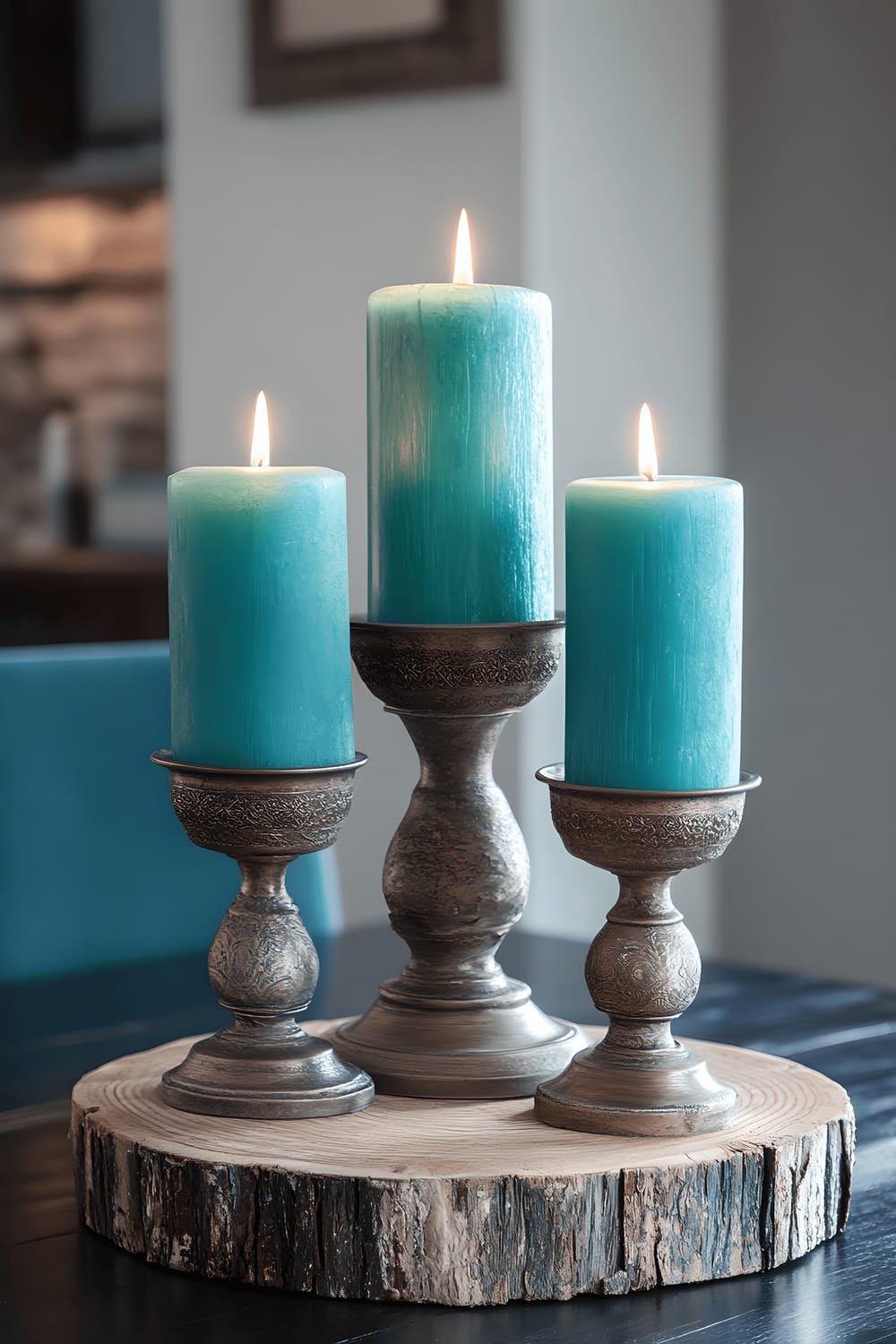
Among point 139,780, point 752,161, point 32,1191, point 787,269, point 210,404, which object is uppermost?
point 752,161

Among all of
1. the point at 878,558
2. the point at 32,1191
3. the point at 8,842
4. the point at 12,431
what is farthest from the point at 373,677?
the point at 12,431

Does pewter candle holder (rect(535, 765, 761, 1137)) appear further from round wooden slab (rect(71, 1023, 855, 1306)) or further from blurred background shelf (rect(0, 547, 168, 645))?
blurred background shelf (rect(0, 547, 168, 645))

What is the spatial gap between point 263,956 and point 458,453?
24 cm

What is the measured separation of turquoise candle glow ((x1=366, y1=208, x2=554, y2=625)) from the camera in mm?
804

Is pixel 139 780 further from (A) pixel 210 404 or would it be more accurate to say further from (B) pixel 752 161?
(B) pixel 752 161

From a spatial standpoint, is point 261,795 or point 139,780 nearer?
point 261,795

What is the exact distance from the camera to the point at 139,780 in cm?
150

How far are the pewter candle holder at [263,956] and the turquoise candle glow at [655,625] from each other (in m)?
0.11

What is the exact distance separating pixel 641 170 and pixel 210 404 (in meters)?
0.66

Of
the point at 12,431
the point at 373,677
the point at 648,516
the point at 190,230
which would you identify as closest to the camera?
the point at 648,516

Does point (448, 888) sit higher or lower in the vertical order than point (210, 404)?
lower

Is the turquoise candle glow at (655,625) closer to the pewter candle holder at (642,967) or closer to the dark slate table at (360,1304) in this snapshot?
the pewter candle holder at (642,967)

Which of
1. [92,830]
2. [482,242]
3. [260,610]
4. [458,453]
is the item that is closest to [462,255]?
[458,453]

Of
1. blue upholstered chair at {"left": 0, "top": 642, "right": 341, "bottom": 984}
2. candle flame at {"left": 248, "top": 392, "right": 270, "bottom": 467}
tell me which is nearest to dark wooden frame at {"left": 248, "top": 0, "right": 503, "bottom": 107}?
blue upholstered chair at {"left": 0, "top": 642, "right": 341, "bottom": 984}
